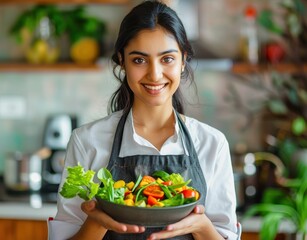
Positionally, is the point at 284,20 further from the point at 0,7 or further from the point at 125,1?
the point at 0,7

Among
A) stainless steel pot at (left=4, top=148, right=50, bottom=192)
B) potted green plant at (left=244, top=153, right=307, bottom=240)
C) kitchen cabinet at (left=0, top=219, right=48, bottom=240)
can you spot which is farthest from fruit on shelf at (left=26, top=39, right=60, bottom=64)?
potted green plant at (left=244, top=153, right=307, bottom=240)

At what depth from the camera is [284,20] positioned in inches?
149

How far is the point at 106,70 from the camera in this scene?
155 inches

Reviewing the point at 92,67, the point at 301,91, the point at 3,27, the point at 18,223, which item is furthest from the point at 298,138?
the point at 3,27

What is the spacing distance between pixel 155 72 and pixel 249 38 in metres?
2.24

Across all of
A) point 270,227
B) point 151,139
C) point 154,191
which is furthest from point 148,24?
point 270,227

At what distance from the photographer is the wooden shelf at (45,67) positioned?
3.74 meters

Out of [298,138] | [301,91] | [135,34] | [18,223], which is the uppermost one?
[135,34]

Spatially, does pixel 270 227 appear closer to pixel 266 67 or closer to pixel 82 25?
pixel 266 67

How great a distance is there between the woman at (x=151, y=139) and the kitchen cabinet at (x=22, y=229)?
1.65 m

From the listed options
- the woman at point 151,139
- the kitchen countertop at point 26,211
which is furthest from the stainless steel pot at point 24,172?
the woman at point 151,139

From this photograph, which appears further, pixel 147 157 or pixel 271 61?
pixel 271 61

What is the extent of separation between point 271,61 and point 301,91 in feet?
0.93

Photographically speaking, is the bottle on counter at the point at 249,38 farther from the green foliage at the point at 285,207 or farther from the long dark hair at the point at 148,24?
the long dark hair at the point at 148,24
